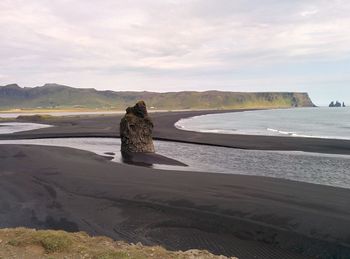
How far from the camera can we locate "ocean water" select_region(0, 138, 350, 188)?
31.1m

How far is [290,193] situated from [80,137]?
5481cm

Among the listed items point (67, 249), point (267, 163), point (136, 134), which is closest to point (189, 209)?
point (67, 249)

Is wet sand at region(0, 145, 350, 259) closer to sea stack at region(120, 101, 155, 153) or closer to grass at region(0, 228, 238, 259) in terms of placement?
grass at region(0, 228, 238, 259)

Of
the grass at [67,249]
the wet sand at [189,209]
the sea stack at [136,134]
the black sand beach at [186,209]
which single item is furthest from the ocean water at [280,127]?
the grass at [67,249]

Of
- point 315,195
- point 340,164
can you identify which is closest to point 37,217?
point 315,195

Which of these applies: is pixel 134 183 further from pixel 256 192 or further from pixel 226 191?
pixel 256 192

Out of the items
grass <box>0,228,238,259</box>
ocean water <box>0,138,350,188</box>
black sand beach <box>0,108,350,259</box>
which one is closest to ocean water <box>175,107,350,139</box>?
ocean water <box>0,138,350,188</box>

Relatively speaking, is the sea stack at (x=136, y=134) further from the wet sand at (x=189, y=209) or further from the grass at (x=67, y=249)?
the grass at (x=67, y=249)

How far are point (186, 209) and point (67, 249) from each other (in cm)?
954

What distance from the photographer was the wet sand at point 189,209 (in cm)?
1677

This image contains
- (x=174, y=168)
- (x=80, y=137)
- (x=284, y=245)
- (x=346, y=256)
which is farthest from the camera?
(x=80, y=137)

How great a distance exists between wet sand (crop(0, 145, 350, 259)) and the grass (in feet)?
10.1

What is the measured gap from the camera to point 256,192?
2458 cm

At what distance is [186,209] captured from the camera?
21312 mm
